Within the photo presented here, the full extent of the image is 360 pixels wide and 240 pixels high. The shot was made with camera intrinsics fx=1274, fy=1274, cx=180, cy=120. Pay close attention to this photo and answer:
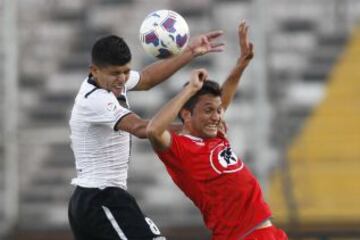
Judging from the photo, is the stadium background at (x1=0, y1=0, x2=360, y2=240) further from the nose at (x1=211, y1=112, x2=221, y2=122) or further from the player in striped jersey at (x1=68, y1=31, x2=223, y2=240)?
the player in striped jersey at (x1=68, y1=31, x2=223, y2=240)

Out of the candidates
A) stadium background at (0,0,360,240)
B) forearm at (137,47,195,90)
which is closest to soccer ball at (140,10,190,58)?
forearm at (137,47,195,90)

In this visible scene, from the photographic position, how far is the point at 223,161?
318 inches

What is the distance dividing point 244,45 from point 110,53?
1.17m

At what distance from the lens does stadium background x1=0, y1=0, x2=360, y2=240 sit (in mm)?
13656

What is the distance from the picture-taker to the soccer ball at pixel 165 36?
8.10 metres

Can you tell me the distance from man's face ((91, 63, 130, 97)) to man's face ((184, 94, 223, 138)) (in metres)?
0.48

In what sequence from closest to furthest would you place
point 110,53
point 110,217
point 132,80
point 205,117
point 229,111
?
1. point 110,53
2. point 110,217
3. point 205,117
4. point 132,80
5. point 229,111

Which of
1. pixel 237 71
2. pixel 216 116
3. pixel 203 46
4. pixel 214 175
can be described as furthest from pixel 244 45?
pixel 214 175

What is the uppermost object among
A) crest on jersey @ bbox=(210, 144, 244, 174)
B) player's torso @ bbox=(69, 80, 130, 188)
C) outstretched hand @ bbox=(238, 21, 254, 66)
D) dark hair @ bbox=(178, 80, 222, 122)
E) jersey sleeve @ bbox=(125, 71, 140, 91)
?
outstretched hand @ bbox=(238, 21, 254, 66)

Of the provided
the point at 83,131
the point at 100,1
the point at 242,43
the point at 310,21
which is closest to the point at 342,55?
the point at 310,21

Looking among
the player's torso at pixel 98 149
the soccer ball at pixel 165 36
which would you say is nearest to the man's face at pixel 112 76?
the player's torso at pixel 98 149

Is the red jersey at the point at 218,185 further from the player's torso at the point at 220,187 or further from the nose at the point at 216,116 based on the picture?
the nose at the point at 216,116

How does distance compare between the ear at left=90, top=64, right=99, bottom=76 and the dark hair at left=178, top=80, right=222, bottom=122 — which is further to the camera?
the dark hair at left=178, top=80, right=222, bottom=122

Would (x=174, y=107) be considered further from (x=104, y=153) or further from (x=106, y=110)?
(x=104, y=153)
